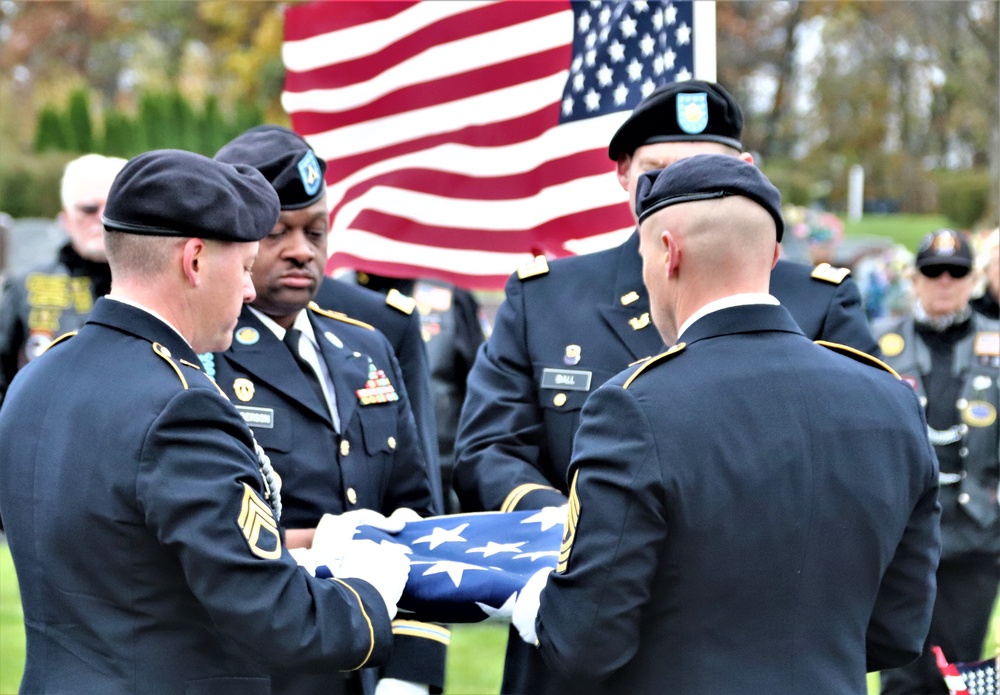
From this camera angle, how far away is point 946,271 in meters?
6.18

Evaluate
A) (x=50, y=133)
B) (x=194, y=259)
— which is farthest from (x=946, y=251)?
(x=50, y=133)

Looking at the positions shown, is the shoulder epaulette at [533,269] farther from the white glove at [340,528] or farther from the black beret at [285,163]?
the white glove at [340,528]

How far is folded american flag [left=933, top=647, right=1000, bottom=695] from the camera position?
3877mm

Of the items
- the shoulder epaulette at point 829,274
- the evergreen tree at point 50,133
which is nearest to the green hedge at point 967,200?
the evergreen tree at point 50,133

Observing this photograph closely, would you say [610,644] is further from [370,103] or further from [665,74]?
[370,103]

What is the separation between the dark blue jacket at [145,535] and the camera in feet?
7.80

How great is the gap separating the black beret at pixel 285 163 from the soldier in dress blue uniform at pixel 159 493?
0.81 meters

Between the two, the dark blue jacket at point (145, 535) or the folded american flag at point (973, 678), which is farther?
the folded american flag at point (973, 678)

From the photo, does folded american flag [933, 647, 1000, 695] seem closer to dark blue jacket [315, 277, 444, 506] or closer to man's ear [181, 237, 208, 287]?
dark blue jacket [315, 277, 444, 506]

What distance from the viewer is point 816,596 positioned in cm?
243

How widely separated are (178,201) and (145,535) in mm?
639

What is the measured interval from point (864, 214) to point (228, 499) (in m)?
38.8

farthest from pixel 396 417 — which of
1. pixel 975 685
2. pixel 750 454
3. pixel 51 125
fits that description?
pixel 51 125

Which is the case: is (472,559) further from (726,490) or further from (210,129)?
(210,129)
